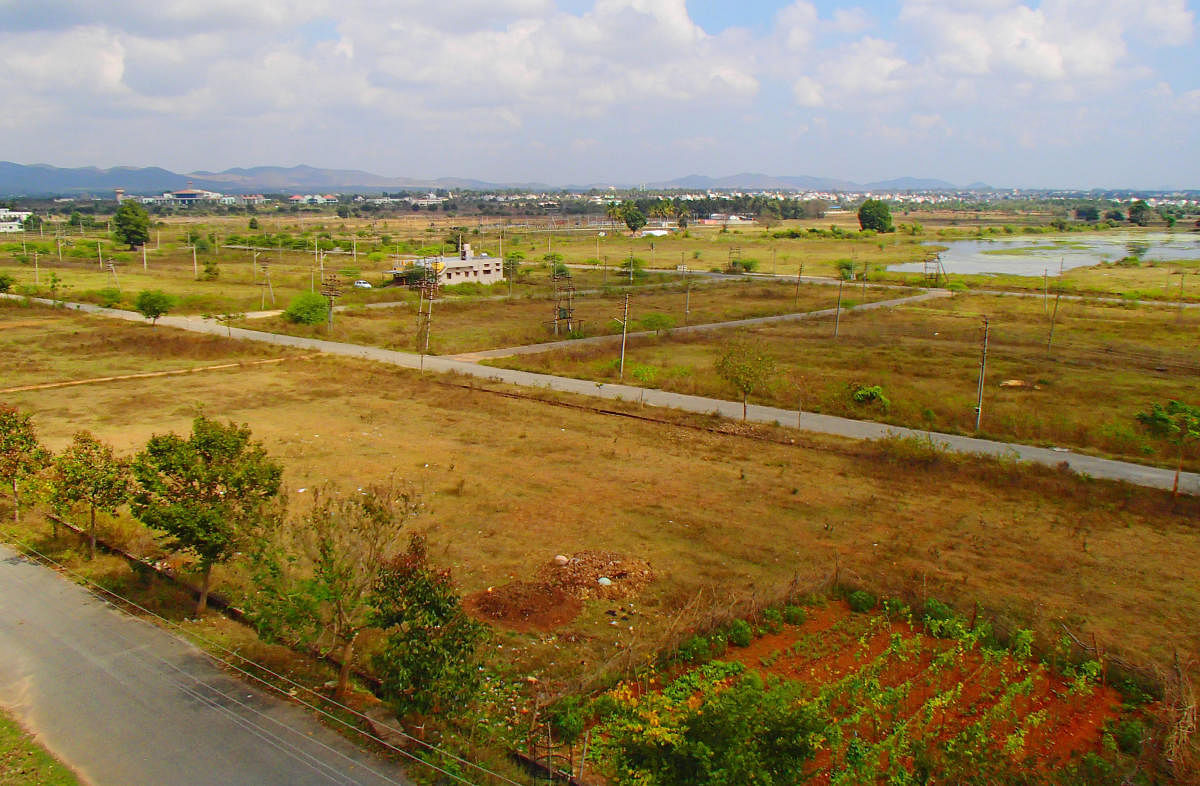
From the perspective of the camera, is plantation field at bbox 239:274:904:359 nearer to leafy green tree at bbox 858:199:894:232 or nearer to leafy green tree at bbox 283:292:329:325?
leafy green tree at bbox 283:292:329:325

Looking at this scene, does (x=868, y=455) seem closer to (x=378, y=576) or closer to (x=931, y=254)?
(x=378, y=576)

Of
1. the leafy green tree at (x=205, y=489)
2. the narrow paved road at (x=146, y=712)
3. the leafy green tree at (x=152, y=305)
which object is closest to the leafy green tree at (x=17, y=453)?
the narrow paved road at (x=146, y=712)

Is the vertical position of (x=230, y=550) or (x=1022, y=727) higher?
(x=230, y=550)

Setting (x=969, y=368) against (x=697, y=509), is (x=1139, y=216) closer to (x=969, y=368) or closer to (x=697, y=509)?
(x=969, y=368)

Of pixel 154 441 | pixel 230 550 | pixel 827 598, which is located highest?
pixel 154 441

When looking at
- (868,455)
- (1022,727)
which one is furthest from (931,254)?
(1022,727)

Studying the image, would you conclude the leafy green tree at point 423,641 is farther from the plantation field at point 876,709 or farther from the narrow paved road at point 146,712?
the plantation field at point 876,709

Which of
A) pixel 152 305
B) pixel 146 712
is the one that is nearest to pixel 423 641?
pixel 146 712

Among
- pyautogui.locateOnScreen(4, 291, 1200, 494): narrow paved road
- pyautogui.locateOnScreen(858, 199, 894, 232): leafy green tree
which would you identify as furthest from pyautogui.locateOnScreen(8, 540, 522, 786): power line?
pyautogui.locateOnScreen(858, 199, 894, 232): leafy green tree
